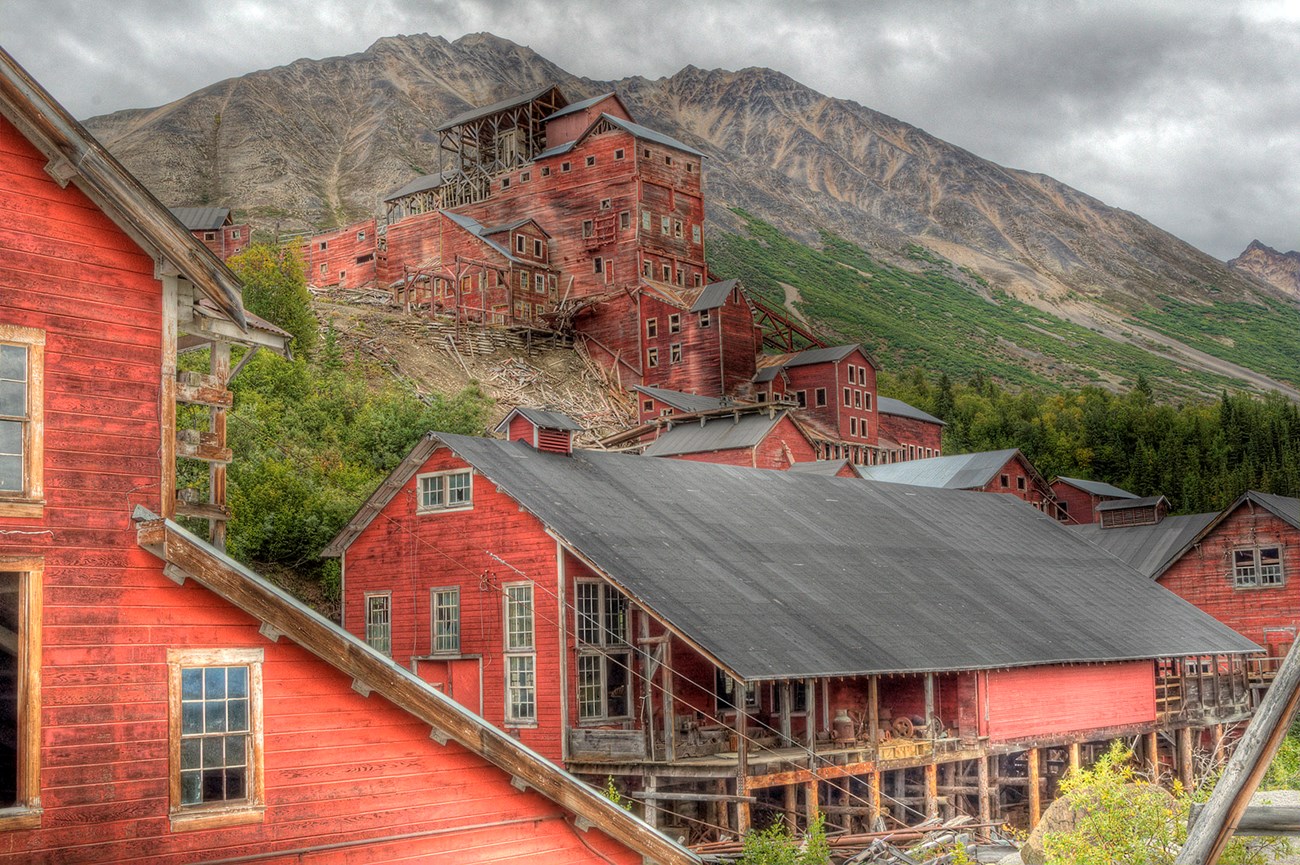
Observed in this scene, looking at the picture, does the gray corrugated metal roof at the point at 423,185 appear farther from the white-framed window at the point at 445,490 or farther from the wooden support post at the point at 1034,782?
the wooden support post at the point at 1034,782

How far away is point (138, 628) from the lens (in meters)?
11.5

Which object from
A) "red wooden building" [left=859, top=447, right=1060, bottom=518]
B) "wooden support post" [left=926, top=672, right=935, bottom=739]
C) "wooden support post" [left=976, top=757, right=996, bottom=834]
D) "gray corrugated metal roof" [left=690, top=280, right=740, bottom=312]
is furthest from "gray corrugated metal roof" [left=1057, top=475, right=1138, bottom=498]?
"wooden support post" [left=926, top=672, right=935, bottom=739]

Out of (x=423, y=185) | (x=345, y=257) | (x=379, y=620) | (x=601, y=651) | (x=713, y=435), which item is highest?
(x=423, y=185)

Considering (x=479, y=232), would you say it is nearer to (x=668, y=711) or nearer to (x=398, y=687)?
(x=668, y=711)

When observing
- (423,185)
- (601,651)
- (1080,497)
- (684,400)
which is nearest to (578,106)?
(423,185)

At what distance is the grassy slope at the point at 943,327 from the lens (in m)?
145

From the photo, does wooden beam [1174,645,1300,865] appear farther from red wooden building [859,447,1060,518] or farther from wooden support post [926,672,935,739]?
red wooden building [859,447,1060,518]

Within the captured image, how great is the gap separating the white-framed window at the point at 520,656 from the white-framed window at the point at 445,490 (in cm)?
228

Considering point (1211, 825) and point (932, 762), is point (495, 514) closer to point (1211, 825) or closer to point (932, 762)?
point (932, 762)

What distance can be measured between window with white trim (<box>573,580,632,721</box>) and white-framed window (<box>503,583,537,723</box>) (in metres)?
0.98

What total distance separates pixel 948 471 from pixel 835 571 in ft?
120

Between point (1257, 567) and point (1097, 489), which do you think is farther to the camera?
point (1097, 489)

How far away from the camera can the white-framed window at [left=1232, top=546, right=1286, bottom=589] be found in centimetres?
4875

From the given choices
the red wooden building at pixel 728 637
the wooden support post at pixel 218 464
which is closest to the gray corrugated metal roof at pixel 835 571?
the red wooden building at pixel 728 637
